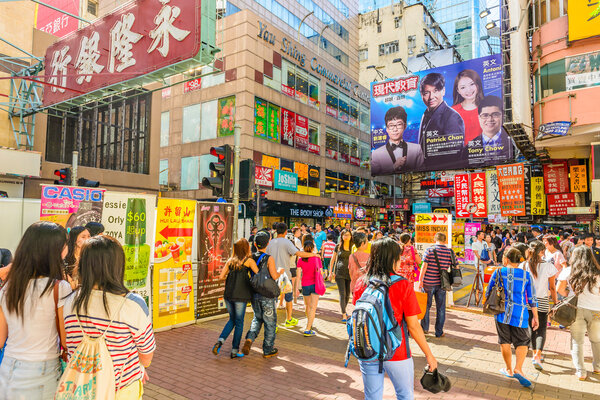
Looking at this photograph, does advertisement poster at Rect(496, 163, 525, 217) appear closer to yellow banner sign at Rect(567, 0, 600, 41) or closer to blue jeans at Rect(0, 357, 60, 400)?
yellow banner sign at Rect(567, 0, 600, 41)

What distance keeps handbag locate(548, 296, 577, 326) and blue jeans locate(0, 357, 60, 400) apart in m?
6.05

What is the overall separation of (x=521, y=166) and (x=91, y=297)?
836 inches

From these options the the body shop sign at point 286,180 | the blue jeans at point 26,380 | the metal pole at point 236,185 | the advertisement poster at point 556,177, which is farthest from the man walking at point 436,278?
the the body shop sign at point 286,180

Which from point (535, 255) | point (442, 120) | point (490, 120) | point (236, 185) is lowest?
point (535, 255)

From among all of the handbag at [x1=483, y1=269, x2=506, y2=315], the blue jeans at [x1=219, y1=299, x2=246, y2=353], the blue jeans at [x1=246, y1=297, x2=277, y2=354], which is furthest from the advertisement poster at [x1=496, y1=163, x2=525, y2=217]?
the blue jeans at [x1=219, y1=299, x2=246, y2=353]

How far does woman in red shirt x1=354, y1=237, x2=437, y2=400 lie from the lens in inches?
120

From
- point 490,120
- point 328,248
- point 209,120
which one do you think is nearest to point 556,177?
point 490,120

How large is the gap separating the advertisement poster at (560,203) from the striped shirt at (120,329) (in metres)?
21.5

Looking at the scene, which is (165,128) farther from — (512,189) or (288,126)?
(512,189)

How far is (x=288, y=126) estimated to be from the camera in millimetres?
30609

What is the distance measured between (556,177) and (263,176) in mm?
17253

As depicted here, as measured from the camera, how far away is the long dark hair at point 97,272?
2.38 metres

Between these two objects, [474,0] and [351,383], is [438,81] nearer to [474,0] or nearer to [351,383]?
[351,383]

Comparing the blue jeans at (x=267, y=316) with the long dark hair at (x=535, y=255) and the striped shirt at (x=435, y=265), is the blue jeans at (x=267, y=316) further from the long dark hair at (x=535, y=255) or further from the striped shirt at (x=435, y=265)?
the long dark hair at (x=535, y=255)
